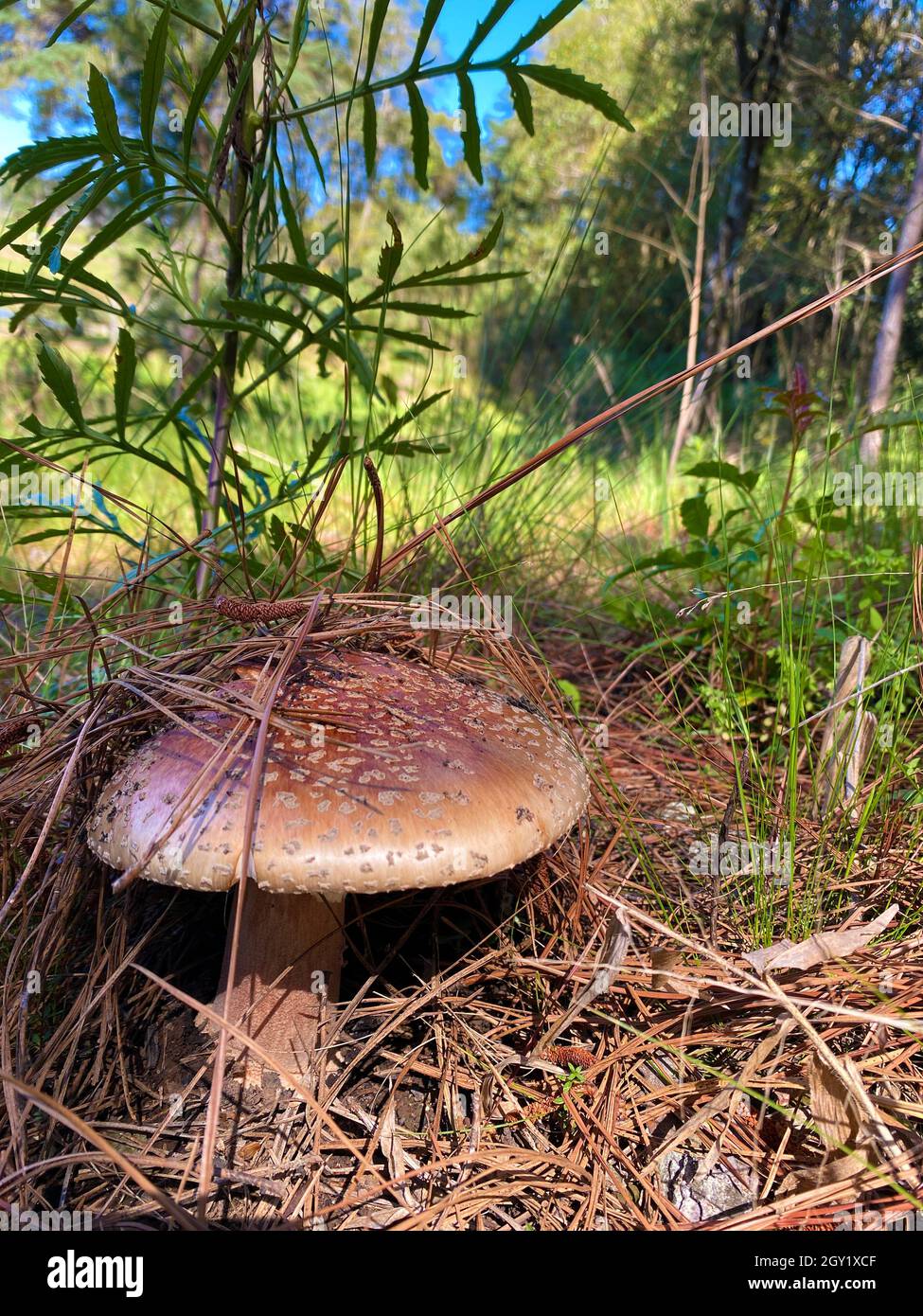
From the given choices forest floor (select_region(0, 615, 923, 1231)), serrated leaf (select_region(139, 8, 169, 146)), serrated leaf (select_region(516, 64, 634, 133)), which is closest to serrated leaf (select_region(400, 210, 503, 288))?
serrated leaf (select_region(516, 64, 634, 133))

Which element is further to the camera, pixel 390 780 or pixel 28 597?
pixel 28 597

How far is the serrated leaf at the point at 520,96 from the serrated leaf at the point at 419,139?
17cm

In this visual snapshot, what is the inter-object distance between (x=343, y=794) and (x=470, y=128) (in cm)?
135

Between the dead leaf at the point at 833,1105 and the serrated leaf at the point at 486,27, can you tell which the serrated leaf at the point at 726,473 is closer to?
the serrated leaf at the point at 486,27

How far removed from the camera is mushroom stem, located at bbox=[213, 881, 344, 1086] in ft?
4.34

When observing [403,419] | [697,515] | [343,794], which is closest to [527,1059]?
[343,794]

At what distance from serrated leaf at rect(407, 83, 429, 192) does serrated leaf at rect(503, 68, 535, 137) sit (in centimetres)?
17

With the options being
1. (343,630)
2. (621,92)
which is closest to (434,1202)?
(343,630)

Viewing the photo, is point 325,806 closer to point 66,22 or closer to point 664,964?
point 664,964

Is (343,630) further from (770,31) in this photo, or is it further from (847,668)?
(770,31)

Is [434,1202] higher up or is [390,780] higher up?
[390,780]

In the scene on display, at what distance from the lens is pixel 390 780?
1.07 metres

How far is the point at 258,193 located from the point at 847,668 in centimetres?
162

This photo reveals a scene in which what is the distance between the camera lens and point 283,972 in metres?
1.32
